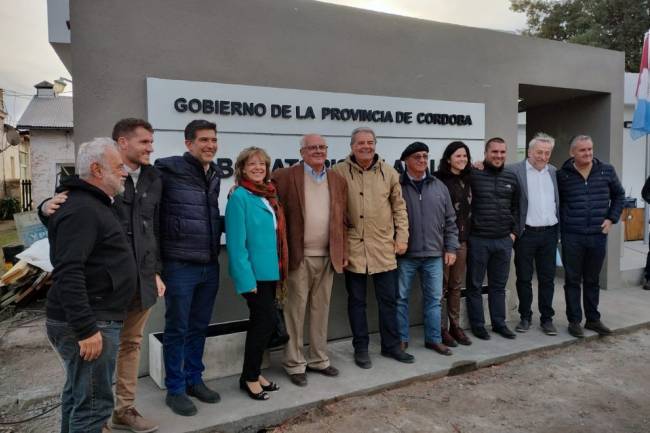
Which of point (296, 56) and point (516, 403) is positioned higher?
point (296, 56)

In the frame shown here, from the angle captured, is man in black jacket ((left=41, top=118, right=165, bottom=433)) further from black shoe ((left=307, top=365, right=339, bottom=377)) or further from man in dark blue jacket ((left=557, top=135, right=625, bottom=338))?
man in dark blue jacket ((left=557, top=135, right=625, bottom=338))

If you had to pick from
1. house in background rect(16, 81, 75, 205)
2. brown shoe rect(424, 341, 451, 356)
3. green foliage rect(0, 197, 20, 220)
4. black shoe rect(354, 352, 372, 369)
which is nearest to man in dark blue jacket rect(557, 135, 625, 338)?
brown shoe rect(424, 341, 451, 356)

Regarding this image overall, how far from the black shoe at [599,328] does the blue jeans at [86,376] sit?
179 inches

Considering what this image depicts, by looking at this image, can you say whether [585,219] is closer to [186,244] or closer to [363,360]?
[363,360]

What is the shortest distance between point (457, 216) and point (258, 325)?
82.7 inches

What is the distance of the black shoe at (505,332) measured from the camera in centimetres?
476

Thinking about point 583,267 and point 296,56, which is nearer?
point 296,56

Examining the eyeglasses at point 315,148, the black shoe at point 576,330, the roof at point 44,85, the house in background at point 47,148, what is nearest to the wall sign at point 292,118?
the eyeglasses at point 315,148

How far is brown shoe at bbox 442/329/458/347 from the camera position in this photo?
4527 millimetres

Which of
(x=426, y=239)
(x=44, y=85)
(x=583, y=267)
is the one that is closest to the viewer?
(x=426, y=239)

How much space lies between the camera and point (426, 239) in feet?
13.9

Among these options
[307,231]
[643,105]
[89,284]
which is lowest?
[89,284]

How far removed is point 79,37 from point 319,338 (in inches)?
112

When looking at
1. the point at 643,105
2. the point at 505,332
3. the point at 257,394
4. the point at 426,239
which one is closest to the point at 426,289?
the point at 426,239
